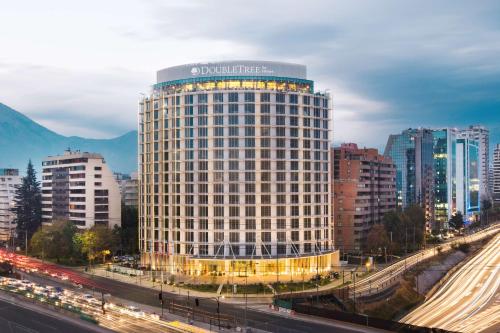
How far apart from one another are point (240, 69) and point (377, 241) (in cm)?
7116

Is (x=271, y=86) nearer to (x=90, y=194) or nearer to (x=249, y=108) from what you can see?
(x=249, y=108)

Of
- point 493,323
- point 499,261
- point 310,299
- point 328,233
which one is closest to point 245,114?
point 328,233

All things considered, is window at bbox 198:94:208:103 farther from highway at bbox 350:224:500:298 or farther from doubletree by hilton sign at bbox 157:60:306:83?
highway at bbox 350:224:500:298

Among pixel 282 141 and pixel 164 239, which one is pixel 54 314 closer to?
pixel 164 239

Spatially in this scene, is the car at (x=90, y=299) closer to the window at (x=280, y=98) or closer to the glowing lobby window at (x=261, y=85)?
the window at (x=280, y=98)

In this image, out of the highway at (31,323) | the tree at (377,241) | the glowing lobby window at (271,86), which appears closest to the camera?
the highway at (31,323)

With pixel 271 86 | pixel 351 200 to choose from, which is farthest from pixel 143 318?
pixel 351 200

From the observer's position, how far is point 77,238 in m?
164

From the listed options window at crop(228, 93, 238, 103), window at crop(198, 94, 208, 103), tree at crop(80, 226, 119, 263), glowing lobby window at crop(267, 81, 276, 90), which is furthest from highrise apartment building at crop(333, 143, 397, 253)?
tree at crop(80, 226, 119, 263)

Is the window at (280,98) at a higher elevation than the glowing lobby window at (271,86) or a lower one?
lower

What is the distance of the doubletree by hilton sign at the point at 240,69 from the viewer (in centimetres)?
14750

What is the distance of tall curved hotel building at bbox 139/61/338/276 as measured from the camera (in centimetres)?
14188

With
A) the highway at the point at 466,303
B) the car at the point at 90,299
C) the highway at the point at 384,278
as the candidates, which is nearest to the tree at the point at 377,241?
the highway at the point at 384,278

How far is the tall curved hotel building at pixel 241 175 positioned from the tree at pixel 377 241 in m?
23.0
